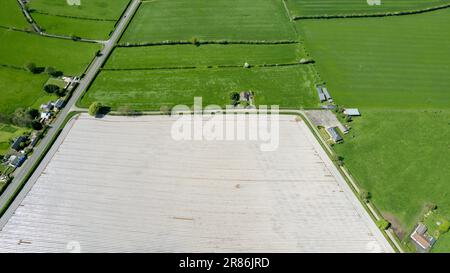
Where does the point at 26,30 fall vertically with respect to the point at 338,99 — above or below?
above

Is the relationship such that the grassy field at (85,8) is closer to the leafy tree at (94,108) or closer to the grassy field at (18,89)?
the grassy field at (18,89)

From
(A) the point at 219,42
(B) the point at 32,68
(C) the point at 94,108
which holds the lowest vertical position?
(C) the point at 94,108

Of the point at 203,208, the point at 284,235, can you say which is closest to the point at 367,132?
the point at 284,235

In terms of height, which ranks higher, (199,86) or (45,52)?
(45,52)

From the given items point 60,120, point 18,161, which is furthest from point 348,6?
point 18,161

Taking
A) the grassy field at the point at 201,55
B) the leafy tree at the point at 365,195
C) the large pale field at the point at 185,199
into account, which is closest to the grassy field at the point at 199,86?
the grassy field at the point at 201,55

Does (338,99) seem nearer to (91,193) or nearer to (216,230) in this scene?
(216,230)

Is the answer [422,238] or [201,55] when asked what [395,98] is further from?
[201,55]
